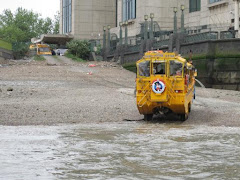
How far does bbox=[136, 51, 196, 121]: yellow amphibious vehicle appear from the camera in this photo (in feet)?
62.8

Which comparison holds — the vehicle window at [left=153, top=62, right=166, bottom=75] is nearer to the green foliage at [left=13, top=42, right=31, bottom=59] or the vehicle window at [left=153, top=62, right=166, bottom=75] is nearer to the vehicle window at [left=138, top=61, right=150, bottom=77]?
the vehicle window at [left=138, top=61, right=150, bottom=77]

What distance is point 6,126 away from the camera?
17875mm

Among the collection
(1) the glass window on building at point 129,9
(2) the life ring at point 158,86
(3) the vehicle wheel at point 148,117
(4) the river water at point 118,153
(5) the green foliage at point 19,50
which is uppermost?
(1) the glass window on building at point 129,9

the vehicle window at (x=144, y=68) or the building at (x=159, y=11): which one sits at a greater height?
the building at (x=159, y=11)

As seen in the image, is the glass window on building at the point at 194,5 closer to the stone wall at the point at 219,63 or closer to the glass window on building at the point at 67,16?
the stone wall at the point at 219,63

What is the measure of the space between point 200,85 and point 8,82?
1253 cm

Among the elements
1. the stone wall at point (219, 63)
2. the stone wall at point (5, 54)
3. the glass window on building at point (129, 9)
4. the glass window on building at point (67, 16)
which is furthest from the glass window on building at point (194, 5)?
the glass window on building at point (67, 16)

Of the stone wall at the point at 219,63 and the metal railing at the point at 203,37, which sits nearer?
the stone wall at the point at 219,63

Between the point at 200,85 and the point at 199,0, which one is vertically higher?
the point at 199,0

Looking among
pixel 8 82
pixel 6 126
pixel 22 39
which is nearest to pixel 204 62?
→ pixel 8 82

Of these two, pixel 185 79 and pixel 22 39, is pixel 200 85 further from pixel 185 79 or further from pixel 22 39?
pixel 22 39

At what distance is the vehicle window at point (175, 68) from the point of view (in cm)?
1934

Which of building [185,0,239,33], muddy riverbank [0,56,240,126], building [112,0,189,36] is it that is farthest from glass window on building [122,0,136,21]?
muddy riverbank [0,56,240,126]

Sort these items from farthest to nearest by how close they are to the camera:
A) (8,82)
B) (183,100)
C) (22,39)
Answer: (22,39)
(8,82)
(183,100)
